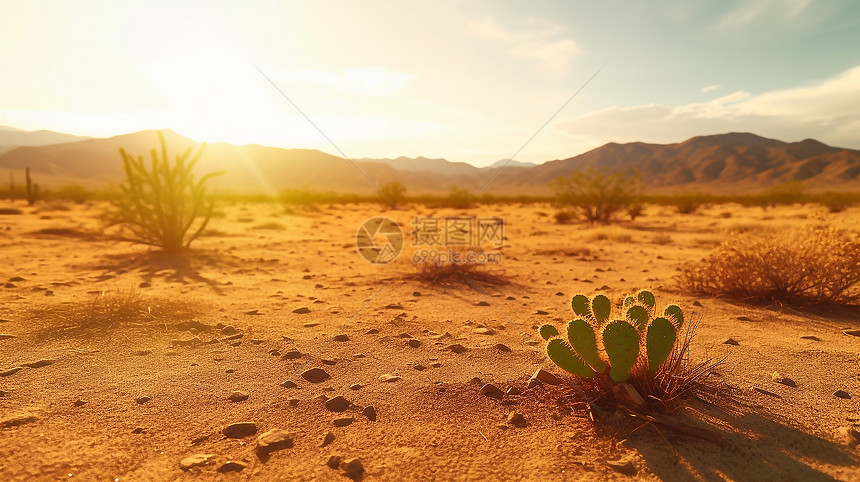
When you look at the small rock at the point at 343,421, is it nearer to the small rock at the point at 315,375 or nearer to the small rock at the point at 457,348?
the small rock at the point at 315,375

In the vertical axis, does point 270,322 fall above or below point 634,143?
below

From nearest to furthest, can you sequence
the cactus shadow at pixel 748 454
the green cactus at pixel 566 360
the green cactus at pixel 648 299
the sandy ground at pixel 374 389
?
the cactus shadow at pixel 748 454, the sandy ground at pixel 374 389, the green cactus at pixel 566 360, the green cactus at pixel 648 299

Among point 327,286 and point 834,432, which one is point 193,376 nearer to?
point 327,286

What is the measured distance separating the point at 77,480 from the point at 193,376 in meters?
1.37

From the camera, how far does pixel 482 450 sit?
2615mm

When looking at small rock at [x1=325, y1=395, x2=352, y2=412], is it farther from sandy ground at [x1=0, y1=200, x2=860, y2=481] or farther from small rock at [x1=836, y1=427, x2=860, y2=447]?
small rock at [x1=836, y1=427, x2=860, y2=447]

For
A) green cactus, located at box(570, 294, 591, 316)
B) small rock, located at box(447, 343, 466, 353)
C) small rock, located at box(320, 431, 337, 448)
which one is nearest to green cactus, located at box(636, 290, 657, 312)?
green cactus, located at box(570, 294, 591, 316)

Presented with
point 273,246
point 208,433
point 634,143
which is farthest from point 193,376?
point 634,143

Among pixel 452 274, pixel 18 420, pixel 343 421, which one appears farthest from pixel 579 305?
pixel 452 274

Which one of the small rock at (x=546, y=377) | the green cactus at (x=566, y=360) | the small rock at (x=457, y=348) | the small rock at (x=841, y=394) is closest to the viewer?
the green cactus at (x=566, y=360)

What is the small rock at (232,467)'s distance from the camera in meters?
2.42

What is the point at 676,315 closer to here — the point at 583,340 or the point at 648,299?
the point at 648,299

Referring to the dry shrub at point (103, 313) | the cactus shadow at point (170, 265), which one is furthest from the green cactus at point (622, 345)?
the cactus shadow at point (170, 265)

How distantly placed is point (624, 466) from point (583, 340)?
738mm
